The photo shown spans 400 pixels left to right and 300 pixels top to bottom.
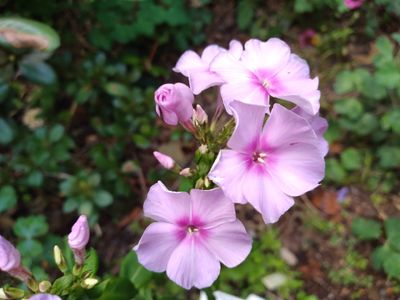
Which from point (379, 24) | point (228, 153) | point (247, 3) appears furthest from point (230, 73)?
point (379, 24)

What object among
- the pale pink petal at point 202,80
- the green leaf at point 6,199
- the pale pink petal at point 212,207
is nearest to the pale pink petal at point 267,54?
the pale pink petal at point 202,80

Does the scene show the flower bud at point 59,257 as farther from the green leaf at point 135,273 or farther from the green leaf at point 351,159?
the green leaf at point 351,159

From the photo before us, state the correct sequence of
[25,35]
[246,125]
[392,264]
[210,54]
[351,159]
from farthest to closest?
1. [351,159]
2. [392,264]
3. [25,35]
4. [210,54]
5. [246,125]

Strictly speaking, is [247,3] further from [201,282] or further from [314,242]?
[201,282]

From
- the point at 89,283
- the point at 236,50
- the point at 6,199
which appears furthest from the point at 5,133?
the point at 236,50

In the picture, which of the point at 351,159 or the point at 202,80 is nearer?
the point at 202,80

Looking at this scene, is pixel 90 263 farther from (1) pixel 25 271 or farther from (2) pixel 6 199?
(2) pixel 6 199
